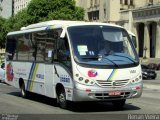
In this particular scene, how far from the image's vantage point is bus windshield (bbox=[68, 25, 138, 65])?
14734 millimetres

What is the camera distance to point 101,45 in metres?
15.1

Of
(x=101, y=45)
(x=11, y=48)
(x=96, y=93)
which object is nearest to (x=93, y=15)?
(x=11, y=48)

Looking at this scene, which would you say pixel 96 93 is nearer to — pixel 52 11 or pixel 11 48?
pixel 11 48

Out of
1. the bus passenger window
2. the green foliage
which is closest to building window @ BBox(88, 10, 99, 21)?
the green foliage

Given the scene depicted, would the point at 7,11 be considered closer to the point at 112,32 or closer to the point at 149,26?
the point at 149,26

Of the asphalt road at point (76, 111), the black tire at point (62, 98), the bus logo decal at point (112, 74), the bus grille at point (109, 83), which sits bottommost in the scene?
the asphalt road at point (76, 111)

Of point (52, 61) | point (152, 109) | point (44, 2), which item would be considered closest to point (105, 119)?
point (152, 109)

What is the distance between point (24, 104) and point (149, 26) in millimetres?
76016

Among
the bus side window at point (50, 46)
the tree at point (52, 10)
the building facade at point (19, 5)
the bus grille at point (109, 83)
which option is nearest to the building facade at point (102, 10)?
the tree at point (52, 10)

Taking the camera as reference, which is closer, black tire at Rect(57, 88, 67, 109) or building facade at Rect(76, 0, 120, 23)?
black tire at Rect(57, 88, 67, 109)

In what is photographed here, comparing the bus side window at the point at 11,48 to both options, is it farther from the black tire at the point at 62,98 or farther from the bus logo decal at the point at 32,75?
the black tire at the point at 62,98

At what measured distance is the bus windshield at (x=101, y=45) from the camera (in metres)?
14.7

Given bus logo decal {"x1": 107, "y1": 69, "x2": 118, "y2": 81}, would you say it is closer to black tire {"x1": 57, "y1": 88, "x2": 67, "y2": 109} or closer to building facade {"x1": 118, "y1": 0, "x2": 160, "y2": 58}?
black tire {"x1": 57, "y1": 88, "x2": 67, "y2": 109}

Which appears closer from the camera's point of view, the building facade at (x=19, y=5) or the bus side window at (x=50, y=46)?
the bus side window at (x=50, y=46)
